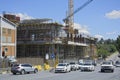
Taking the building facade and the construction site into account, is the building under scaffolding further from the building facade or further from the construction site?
the building facade

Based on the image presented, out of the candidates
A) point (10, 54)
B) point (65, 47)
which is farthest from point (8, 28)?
point (65, 47)

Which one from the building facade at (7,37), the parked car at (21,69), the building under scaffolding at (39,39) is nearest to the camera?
the parked car at (21,69)

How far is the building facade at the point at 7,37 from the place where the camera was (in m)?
82.8

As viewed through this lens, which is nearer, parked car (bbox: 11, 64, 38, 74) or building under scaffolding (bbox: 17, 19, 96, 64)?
parked car (bbox: 11, 64, 38, 74)

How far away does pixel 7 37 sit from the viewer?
280 ft

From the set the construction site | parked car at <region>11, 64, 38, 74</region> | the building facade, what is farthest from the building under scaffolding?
parked car at <region>11, 64, 38, 74</region>

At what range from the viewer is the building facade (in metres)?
82.8

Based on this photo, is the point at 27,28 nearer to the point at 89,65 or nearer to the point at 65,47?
the point at 65,47

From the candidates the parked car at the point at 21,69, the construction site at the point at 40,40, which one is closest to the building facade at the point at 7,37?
the construction site at the point at 40,40

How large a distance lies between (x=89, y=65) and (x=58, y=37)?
156 ft

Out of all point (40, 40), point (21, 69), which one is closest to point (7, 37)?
point (40, 40)

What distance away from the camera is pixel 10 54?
85375 millimetres

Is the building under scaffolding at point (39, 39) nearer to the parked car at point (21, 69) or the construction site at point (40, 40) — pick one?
the construction site at point (40, 40)

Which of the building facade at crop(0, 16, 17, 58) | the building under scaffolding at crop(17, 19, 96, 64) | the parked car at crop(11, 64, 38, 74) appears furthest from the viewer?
the building under scaffolding at crop(17, 19, 96, 64)
